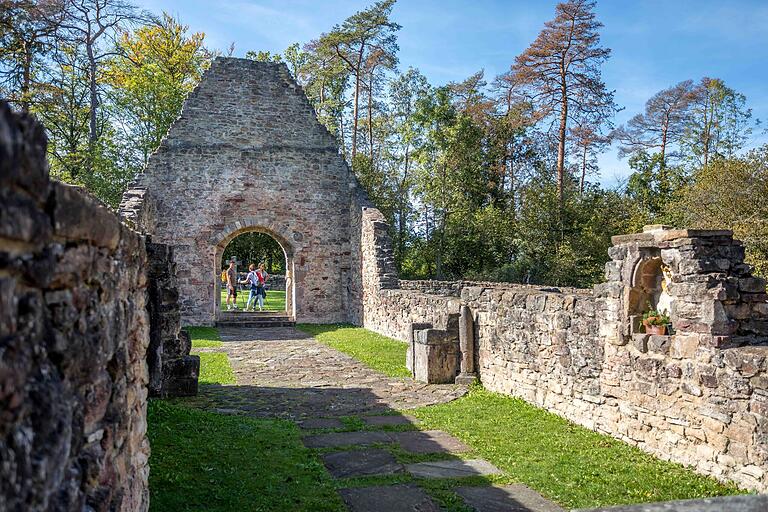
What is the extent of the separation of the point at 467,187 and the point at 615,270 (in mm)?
22644

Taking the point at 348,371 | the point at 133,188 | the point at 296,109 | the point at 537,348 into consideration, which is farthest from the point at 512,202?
the point at 537,348

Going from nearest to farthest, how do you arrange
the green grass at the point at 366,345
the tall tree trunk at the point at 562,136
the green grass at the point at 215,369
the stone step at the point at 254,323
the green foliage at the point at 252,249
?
1. the green grass at the point at 215,369
2. the green grass at the point at 366,345
3. the stone step at the point at 254,323
4. the tall tree trunk at the point at 562,136
5. the green foliage at the point at 252,249

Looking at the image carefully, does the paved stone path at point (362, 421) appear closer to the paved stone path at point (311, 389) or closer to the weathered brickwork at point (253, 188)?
the paved stone path at point (311, 389)

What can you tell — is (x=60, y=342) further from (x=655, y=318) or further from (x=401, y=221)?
(x=401, y=221)

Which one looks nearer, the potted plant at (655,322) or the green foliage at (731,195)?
the potted plant at (655,322)

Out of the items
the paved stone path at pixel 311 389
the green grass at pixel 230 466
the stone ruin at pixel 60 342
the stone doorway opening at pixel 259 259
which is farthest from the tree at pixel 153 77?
the stone ruin at pixel 60 342

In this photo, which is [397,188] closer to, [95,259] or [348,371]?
[348,371]

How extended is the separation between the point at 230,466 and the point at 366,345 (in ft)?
28.2

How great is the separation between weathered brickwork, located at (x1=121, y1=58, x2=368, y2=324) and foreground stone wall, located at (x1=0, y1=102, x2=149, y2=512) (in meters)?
16.3

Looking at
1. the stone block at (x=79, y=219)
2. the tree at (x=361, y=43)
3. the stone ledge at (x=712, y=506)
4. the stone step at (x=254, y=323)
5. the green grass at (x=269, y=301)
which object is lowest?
the stone step at (x=254, y=323)

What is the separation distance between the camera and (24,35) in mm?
12297

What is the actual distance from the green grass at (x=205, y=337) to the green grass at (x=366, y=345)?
239cm

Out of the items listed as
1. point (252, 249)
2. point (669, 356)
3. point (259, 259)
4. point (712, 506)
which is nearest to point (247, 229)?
point (252, 249)

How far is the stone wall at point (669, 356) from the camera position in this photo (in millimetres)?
5277
